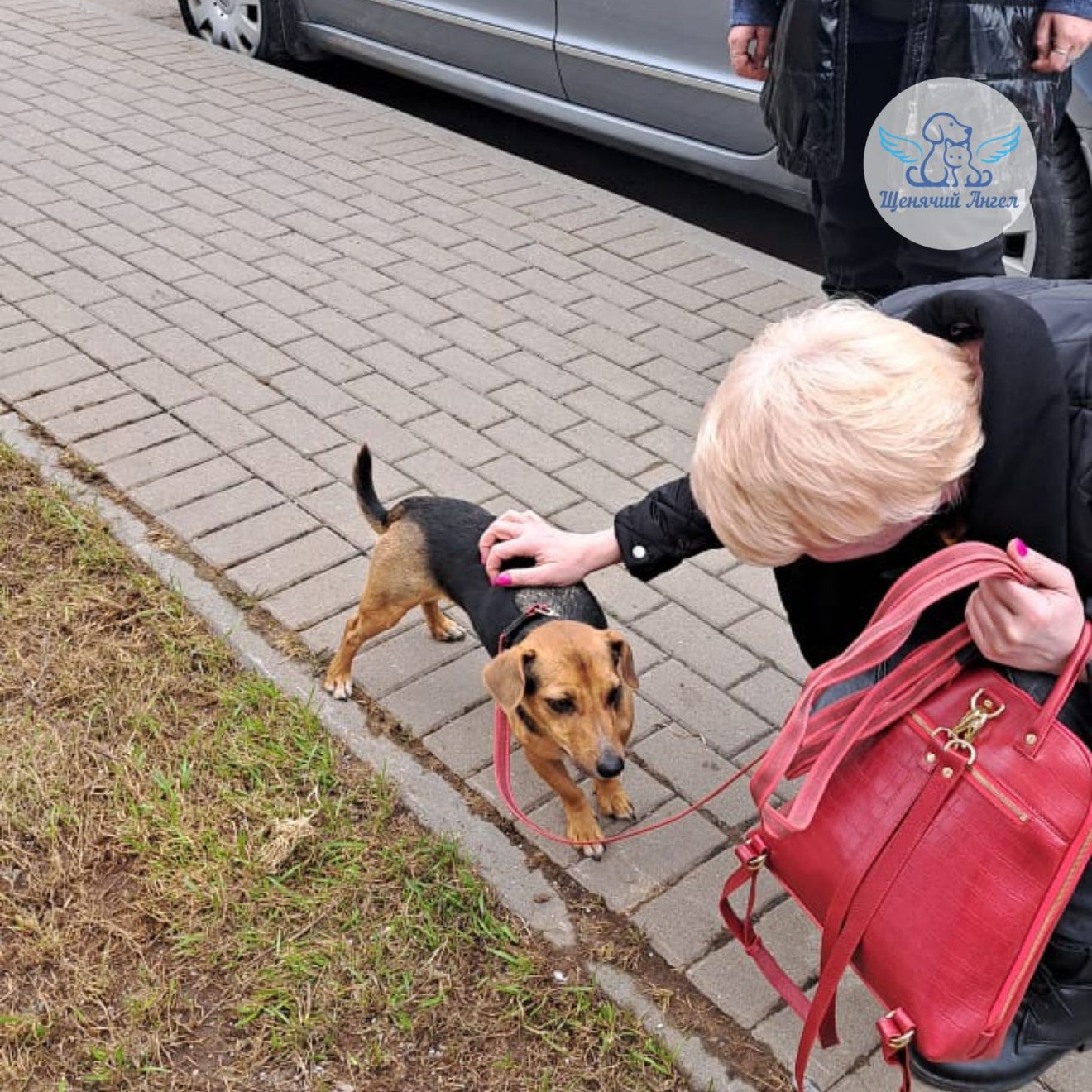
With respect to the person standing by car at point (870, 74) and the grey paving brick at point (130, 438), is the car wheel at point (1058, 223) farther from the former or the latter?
the grey paving brick at point (130, 438)

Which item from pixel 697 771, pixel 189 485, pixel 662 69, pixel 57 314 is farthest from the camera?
pixel 662 69

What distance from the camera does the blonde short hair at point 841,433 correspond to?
1.73m

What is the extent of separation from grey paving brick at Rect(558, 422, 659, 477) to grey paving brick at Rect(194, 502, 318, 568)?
1023 millimetres

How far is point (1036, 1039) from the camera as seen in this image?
7.15ft

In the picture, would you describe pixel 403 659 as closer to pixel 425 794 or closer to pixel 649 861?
pixel 425 794

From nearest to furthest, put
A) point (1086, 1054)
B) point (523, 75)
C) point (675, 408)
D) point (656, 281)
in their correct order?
point (1086, 1054) → point (675, 408) → point (656, 281) → point (523, 75)

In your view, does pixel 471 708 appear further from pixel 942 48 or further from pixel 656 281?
pixel 656 281

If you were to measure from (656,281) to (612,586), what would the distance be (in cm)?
225

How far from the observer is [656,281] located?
548 cm

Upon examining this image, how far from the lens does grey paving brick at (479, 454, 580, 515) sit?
4.01 m

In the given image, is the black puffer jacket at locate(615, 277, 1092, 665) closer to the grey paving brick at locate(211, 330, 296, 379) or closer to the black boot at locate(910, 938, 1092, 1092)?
the black boot at locate(910, 938, 1092, 1092)

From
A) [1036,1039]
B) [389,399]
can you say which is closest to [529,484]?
[389,399]

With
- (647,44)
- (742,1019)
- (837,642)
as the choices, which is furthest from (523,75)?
(742,1019)

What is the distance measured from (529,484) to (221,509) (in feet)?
3.38
